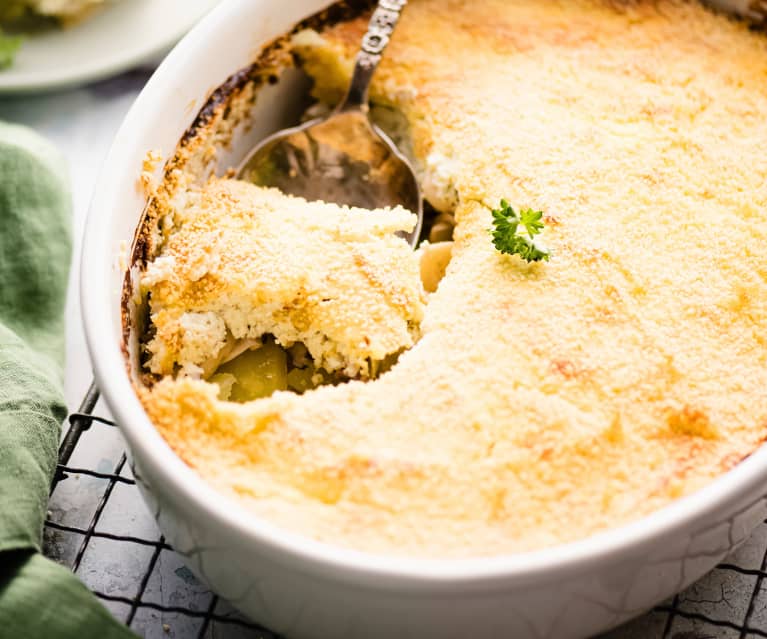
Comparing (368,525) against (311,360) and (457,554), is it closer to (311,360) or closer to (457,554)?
(457,554)

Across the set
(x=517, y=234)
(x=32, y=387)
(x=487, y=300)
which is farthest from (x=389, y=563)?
(x=32, y=387)

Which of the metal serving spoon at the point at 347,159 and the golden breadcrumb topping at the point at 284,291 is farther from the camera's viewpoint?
the metal serving spoon at the point at 347,159

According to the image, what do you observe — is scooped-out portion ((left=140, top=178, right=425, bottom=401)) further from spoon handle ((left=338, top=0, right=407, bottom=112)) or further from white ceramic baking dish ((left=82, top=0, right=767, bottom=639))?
spoon handle ((left=338, top=0, right=407, bottom=112))

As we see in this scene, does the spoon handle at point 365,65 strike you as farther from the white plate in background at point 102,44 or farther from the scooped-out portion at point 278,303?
the white plate in background at point 102,44

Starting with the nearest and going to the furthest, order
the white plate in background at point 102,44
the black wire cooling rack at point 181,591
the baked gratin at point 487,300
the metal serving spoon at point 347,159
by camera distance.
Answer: the baked gratin at point 487,300 → the black wire cooling rack at point 181,591 → the metal serving spoon at point 347,159 → the white plate in background at point 102,44

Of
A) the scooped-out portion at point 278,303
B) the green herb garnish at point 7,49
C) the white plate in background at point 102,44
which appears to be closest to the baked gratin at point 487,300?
the scooped-out portion at point 278,303

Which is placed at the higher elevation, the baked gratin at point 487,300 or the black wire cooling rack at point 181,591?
the baked gratin at point 487,300

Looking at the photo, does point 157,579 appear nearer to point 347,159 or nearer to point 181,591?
point 181,591
